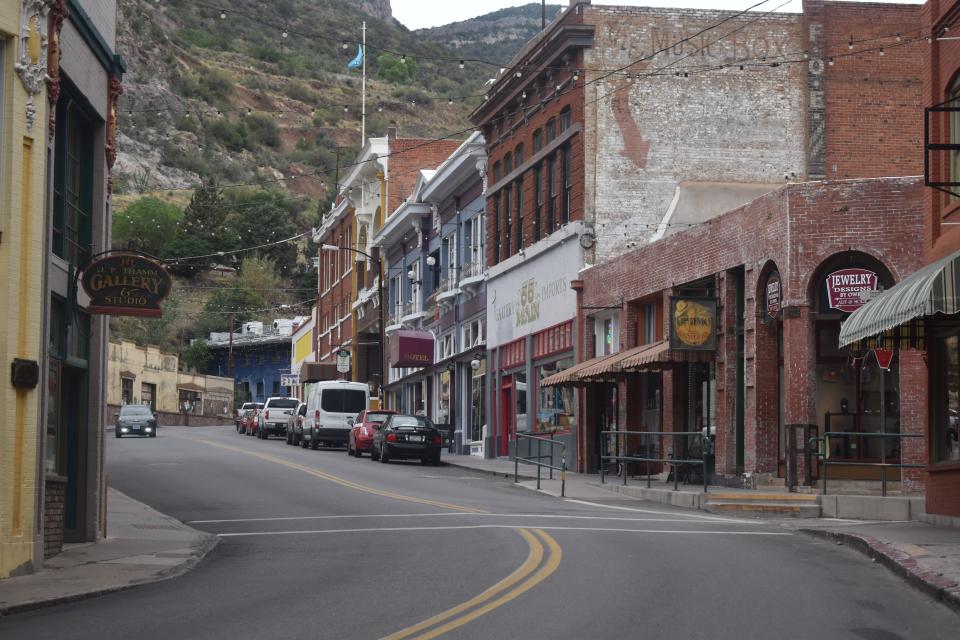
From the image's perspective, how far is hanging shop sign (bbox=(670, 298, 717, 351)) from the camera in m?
30.3

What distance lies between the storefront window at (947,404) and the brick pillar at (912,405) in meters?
3.37

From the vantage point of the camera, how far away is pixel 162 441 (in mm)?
53594

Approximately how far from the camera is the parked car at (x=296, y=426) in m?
53.8

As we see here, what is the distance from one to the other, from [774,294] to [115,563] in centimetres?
1524

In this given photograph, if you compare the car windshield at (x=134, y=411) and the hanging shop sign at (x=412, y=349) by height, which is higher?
the hanging shop sign at (x=412, y=349)

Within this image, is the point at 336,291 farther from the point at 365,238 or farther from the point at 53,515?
the point at 53,515

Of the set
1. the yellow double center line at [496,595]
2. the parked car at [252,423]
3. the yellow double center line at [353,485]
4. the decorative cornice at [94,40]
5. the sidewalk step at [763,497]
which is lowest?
the yellow double center line at [353,485]

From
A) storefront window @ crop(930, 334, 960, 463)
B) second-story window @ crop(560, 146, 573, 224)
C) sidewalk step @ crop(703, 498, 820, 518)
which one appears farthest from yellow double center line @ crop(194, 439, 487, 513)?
second-story window @ crop(560, 146, 573, 224)

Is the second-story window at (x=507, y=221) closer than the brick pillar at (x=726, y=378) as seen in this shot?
No

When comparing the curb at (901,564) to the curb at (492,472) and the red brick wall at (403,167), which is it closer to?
the curb at (492,472)

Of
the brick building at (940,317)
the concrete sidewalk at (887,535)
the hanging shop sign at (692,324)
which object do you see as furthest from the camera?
the hanging shop sign at (692,324)

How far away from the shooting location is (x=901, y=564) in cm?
1579

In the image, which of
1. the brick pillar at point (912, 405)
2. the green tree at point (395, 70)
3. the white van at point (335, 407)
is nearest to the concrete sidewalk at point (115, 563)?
the brick pillar at point (912, 405)

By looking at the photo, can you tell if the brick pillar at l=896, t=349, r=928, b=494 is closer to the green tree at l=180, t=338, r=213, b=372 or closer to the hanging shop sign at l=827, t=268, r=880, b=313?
the hanging shop sign at l=827, t=268, r=880, b=313
